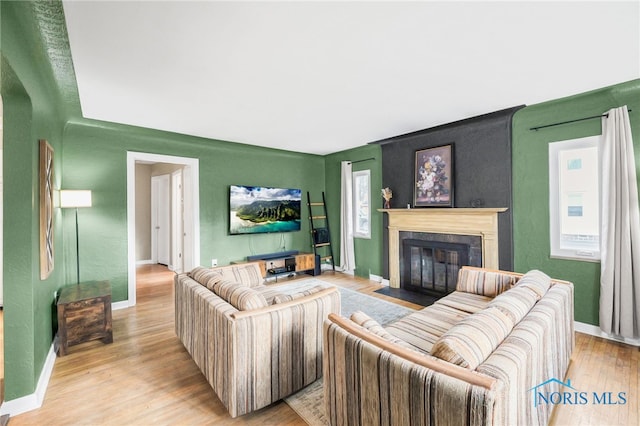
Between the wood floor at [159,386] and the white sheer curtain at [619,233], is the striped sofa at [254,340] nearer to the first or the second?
the wood floor at [159,386]

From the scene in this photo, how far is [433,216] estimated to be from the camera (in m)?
4.18

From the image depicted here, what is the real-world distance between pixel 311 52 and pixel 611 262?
337 cm

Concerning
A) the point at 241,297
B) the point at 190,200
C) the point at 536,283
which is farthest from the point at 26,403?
the point at 536,283

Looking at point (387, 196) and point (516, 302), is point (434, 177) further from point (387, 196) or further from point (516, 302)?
point (516, 302)

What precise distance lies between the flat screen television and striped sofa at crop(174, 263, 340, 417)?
268 cm

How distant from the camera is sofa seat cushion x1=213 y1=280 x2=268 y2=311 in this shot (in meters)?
1.93

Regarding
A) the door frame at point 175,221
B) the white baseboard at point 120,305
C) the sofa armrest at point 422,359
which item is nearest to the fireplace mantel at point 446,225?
the sofa armrest at point 422,359

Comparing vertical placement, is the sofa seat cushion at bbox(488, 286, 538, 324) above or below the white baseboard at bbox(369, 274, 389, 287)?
above

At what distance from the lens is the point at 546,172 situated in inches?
128

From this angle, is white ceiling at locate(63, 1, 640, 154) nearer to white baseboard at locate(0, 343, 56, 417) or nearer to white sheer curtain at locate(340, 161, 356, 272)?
white sheer curtain at locate(340, 161, 356, 272)

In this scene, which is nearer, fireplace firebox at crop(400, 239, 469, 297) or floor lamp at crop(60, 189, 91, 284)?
floor lamp at crop(60, 189, 91, 284)

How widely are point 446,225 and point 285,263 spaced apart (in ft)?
8.94

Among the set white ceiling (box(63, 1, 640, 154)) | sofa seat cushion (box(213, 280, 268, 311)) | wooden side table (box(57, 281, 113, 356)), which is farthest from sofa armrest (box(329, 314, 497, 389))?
wooden side table (box(57, 281, 113, 356))

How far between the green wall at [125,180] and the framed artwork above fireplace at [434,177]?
7.99ft
